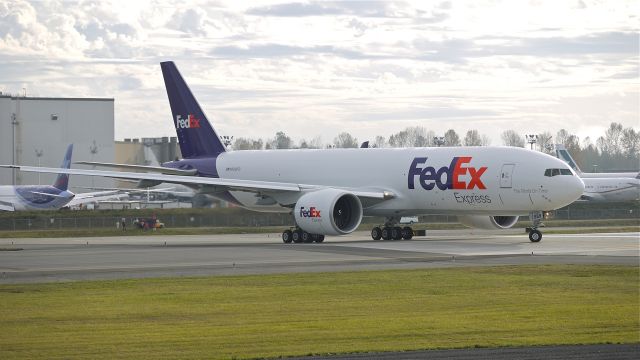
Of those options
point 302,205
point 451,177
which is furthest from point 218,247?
point 451,177

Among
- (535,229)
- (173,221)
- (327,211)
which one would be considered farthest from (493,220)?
(173,221)

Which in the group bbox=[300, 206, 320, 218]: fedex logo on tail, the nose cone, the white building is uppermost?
the white building

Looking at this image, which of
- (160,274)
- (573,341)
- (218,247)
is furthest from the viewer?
(218,247)

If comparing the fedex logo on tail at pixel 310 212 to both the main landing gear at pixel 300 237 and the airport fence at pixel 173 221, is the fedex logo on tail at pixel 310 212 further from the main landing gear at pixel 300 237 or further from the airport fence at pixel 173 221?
the airport fence at pixel 173 221

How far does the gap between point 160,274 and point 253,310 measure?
8854 millimetres

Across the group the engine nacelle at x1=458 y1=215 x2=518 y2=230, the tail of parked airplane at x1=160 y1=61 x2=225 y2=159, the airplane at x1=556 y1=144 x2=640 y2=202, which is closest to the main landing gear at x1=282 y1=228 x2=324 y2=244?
the engine nacelle at x1=458 y1=215 x2=518 y2=230

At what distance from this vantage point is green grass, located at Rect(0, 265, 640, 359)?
16.3 metres

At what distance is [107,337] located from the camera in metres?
17.0

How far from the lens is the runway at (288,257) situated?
3023 centimetres

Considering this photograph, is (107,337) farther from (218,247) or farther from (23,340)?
(218,247)

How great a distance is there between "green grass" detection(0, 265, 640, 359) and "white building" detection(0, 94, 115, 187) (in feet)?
306

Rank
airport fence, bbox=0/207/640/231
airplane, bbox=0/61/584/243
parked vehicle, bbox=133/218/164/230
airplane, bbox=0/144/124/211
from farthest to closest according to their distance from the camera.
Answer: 1. airplane, bbox=0/144/124/211
2. parked vehicle, bbox=133/218/164/230
3. airport fence, bbox=0/207/640/231
4. airplane, bbox=0/61/584/243

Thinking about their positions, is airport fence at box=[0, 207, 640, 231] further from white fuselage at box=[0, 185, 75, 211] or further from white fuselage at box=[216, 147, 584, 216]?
white fuselage at box=[0, 185, 75, 211]

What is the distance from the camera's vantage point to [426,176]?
47.0 metres
